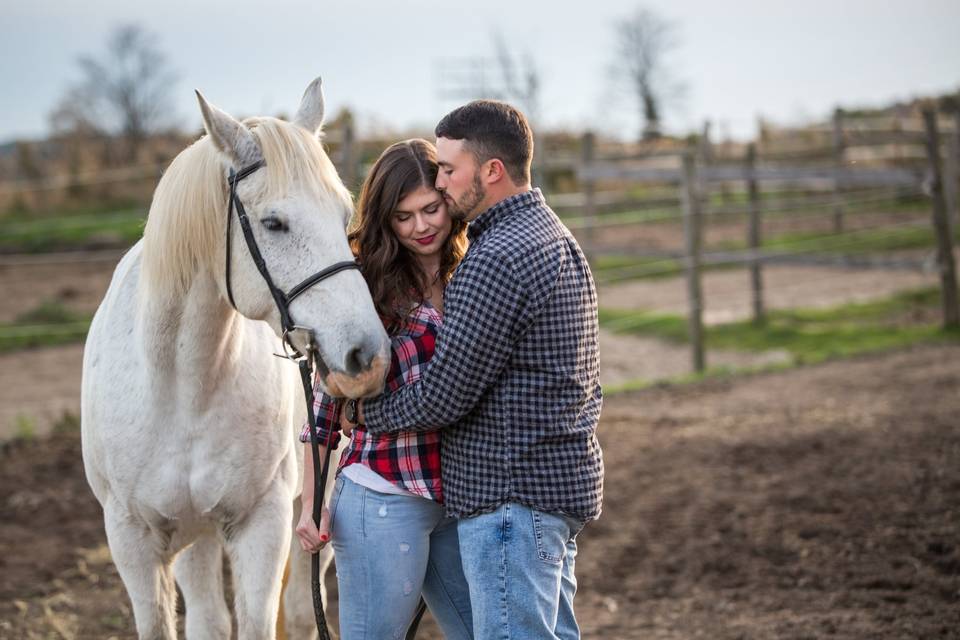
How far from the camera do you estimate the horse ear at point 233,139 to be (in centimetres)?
216

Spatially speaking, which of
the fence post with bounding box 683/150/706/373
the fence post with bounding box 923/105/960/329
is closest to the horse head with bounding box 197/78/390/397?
the fence post with bounding box 683/150/706/373

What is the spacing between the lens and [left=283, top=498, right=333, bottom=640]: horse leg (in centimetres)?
335

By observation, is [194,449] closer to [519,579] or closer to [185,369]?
[185,369]

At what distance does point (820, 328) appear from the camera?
9383 mm

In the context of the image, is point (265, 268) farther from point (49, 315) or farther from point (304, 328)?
point (49, 315)

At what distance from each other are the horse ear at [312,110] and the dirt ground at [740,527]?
2.21 meters

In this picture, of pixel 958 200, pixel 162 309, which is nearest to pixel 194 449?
pixel 162 309

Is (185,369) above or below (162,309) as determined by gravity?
below

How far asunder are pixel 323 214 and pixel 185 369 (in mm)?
720

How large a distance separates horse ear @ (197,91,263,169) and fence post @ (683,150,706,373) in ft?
21.3

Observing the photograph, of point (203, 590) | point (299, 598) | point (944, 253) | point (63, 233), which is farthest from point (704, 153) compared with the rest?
point (203, 590)

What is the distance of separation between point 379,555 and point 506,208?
0.80 m

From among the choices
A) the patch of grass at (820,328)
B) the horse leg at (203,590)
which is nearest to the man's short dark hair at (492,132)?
the horse leg at (203,590)

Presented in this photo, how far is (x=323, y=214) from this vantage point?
2104 mm
